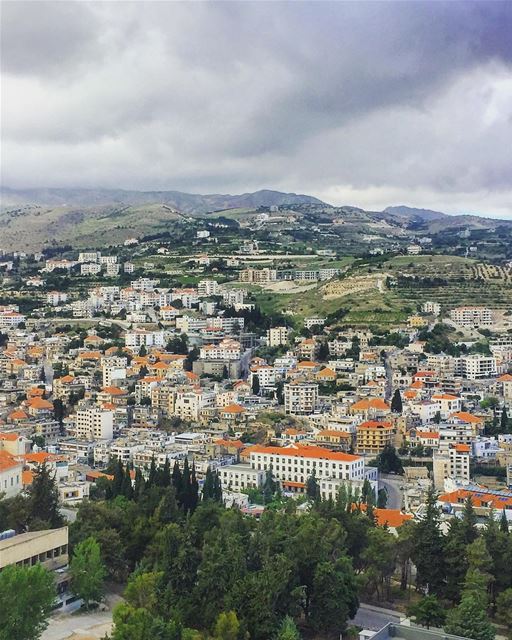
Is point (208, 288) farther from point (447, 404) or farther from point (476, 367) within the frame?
point (447, 404)

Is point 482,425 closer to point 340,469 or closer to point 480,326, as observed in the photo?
point 340,469

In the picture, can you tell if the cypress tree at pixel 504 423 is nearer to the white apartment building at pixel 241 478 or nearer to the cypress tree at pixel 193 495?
the white apartment building at pixel 241 478

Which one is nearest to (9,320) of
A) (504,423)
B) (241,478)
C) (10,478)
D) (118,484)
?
(241,478)

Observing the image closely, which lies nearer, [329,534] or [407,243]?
[329,534]

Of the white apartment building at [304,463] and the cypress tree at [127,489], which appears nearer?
the cypress tree at [127,489]

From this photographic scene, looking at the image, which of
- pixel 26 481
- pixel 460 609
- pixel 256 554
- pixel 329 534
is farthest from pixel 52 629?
pixel 26 481

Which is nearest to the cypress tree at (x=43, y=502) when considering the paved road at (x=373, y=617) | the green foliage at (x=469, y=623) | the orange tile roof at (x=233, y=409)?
the paved road at (x=373, y=617)

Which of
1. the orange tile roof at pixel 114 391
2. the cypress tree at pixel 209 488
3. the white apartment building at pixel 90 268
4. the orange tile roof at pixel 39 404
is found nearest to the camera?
the cypress tree at pixel 209 488
